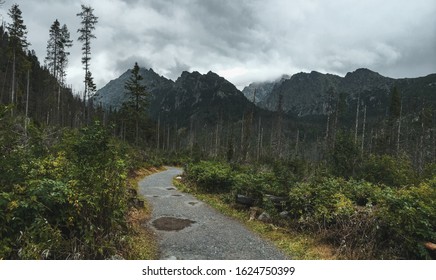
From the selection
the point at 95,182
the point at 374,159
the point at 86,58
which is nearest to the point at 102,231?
the point at 95,182

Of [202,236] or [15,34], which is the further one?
[15,34]

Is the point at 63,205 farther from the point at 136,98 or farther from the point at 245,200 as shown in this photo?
the point at 136,98

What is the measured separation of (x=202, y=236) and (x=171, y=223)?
191 centimetres

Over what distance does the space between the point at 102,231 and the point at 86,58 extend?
1343 inches

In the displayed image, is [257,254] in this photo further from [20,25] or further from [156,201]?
[20,25]

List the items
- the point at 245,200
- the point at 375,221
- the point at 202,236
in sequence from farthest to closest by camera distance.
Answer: the point at 245,200 < the point at 202,236 < the point at 375,221

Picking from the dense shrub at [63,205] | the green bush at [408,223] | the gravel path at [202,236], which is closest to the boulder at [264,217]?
the gravel path at [202,236]

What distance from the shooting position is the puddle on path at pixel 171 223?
9141 millimetres

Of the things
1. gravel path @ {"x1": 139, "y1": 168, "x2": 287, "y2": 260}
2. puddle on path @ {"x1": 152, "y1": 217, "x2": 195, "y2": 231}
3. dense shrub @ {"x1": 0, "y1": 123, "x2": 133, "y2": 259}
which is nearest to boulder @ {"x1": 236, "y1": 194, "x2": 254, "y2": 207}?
gravel path @ {"x1": 139, "y1": 168, "x2": 287, "y2": 260}

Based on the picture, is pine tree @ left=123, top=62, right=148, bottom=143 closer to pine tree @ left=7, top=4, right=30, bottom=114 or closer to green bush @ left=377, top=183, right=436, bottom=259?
pine tree @ left=7, top=4, right=30, bottom=114

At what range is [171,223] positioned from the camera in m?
9.79

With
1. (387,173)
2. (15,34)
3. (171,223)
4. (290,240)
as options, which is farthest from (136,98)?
(290,240)

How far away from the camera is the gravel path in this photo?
6.92 metres
